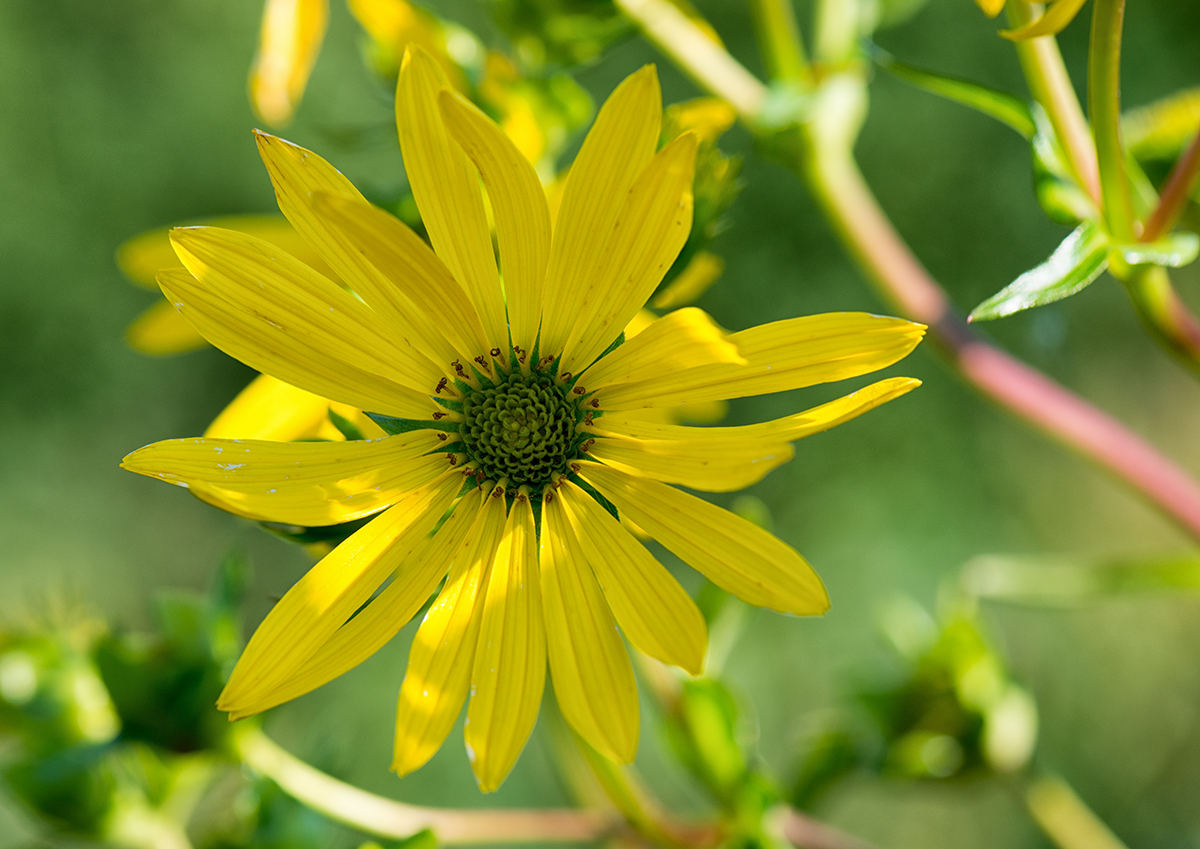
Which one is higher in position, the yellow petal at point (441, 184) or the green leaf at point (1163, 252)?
the yellow petal at point (441, 184)

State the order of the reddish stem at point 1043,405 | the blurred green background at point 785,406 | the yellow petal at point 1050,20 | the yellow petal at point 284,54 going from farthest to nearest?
the blurred green background at point 785,406
the yellow petal at point 284,54
the reddish stem at point 1043,405
the yellow petal at point 1050,20

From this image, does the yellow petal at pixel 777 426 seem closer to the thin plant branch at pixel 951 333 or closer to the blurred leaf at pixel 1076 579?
the thin plant branch at pixel 951 333

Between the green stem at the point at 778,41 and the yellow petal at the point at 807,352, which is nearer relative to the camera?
the yellow petal at the point at 807,352

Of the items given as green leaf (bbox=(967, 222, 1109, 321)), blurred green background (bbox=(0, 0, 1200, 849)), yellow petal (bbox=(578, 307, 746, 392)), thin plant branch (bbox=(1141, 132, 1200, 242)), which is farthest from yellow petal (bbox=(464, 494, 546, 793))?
blurred green background (bbox=(0, 0, 1200, 849))

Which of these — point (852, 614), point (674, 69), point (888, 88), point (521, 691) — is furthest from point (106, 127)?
point (521, 691)

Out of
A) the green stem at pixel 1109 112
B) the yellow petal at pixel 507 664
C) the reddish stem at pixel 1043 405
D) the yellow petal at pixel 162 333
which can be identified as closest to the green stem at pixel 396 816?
the yellow petal at pixel 507 664

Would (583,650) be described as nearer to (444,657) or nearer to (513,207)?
(444,657)

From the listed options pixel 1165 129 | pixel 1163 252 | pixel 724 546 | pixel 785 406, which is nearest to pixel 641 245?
pixel 724 546
